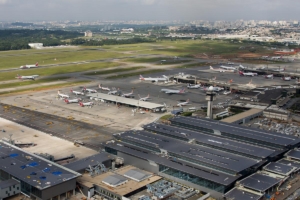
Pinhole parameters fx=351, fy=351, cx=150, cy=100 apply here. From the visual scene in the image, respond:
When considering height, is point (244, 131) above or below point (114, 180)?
above

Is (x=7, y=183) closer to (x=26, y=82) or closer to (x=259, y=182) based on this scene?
(x=259, y=182)

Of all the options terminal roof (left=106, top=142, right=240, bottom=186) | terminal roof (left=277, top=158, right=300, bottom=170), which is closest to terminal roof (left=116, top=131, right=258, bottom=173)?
terminal roof (left=106, top=142, right=240, bottom=186)

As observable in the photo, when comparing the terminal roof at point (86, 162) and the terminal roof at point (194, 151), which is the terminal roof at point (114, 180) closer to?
the terminal roof at point (86, 162)

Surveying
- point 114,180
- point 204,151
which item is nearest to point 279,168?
point 204,151

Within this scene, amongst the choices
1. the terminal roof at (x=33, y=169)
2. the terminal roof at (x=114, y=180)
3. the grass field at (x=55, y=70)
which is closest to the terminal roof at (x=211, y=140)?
the terminal roof at (x=114, y=180)

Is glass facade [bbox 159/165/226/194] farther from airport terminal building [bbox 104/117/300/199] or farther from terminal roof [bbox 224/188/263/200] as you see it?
terminal roof [bbox 224/188/263/200]

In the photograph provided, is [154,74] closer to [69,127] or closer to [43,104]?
[43,104]
